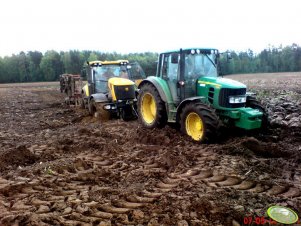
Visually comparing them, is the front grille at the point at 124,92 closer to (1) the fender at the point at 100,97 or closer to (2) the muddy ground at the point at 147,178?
(1) the fender at the point at 100,97

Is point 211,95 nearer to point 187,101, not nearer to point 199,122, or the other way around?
point 187,101

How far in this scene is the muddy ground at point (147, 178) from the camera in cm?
388

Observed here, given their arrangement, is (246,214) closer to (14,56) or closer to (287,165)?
(287,165)

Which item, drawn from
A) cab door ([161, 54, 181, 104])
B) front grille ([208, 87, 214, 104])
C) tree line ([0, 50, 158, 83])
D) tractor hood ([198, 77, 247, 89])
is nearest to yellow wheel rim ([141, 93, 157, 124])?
cab door ([161, 54, 181, 104])

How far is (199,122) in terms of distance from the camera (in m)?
7.29

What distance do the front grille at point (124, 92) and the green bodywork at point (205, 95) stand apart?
2.36 meters

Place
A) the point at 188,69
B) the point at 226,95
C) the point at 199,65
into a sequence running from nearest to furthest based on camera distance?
the point at 226,95 < the point at 188,69 < the point at 199,65

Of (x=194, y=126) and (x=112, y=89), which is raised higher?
(x=112, y=89)

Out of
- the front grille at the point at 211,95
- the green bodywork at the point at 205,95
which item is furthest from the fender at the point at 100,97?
the front grille at the point at 211,95

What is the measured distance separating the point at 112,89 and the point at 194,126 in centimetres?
425

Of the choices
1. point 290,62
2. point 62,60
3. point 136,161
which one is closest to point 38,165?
point 136,161

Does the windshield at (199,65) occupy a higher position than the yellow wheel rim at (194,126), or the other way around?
the windshield at (199,65)

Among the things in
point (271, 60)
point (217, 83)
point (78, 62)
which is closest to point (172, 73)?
point (217, 83)

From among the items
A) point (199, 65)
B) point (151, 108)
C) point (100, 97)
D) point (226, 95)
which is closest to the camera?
point (226, 95)
